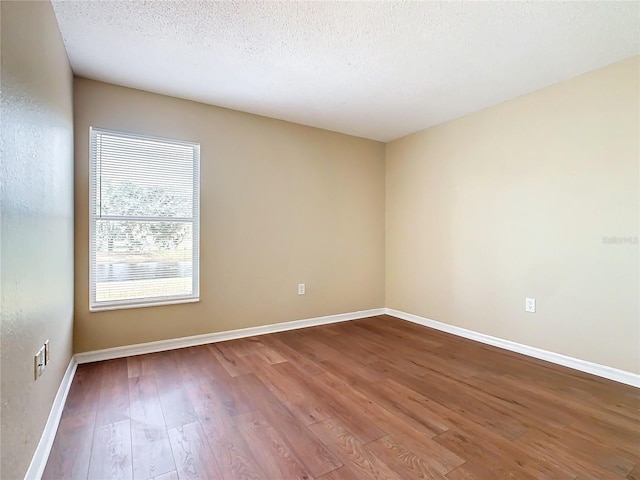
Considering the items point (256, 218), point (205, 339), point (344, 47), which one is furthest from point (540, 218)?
point (205, 339)

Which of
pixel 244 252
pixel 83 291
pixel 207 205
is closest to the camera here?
pixel 83 291

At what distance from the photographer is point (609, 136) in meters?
2.46

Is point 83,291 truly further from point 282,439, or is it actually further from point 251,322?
point 282,439

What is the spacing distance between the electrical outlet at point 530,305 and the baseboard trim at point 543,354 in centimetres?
34

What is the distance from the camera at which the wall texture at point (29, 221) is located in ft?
3.75

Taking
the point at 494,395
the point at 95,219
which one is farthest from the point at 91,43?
the point at 494,395

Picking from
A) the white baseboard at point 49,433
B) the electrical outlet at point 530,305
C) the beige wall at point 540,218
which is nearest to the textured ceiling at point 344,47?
the beige wall at point 540,218

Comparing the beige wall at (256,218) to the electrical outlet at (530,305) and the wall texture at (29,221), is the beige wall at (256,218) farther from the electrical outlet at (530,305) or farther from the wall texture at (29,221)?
the electrical outlet at (530,305)

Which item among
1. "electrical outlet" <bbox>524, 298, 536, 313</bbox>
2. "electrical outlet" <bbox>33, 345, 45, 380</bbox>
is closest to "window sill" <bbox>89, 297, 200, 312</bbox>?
"electrical outlet" <bbox>33, 345, 45, 380</bbox>

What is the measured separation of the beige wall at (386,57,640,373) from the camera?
2.41 metres

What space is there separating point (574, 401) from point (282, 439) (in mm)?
1940

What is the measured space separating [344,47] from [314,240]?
2.19m

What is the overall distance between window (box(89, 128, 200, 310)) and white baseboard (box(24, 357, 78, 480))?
2.49 ft

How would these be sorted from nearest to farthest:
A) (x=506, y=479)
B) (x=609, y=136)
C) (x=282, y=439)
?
(x=506, y=479) → (x=282, y=439) → (x=609, y=136)
